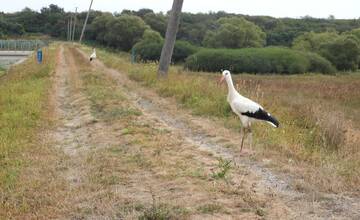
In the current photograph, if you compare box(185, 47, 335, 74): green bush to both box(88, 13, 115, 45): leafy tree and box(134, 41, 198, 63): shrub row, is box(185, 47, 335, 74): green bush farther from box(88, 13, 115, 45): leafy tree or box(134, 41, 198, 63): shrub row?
box(88, 13, 115, 45): leafy tree

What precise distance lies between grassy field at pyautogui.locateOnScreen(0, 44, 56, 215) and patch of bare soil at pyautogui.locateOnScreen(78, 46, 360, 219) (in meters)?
2.04

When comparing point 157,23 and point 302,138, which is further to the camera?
point 157,23

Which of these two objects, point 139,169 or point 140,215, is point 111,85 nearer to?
point 139,169

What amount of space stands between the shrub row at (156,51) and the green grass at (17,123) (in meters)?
26.3

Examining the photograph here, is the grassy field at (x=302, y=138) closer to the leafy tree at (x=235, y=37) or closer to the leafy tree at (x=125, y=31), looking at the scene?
the leafy tree at (x=235, y=37)

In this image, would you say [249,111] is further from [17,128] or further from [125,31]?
[125,31]

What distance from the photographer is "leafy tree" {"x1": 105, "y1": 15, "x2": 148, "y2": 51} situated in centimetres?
6688

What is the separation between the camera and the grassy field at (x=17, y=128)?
7145mm

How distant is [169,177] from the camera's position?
23.2 ft

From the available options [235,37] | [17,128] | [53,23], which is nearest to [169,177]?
[17,128]

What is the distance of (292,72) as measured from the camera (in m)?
46.4

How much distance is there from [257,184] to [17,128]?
17.8 ft

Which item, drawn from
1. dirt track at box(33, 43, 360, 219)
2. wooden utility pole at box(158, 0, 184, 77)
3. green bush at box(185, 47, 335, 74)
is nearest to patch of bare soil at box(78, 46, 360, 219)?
dirt track at box(33, 43, 360, 219)

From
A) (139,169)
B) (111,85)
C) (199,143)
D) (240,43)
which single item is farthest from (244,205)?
(240,43)
